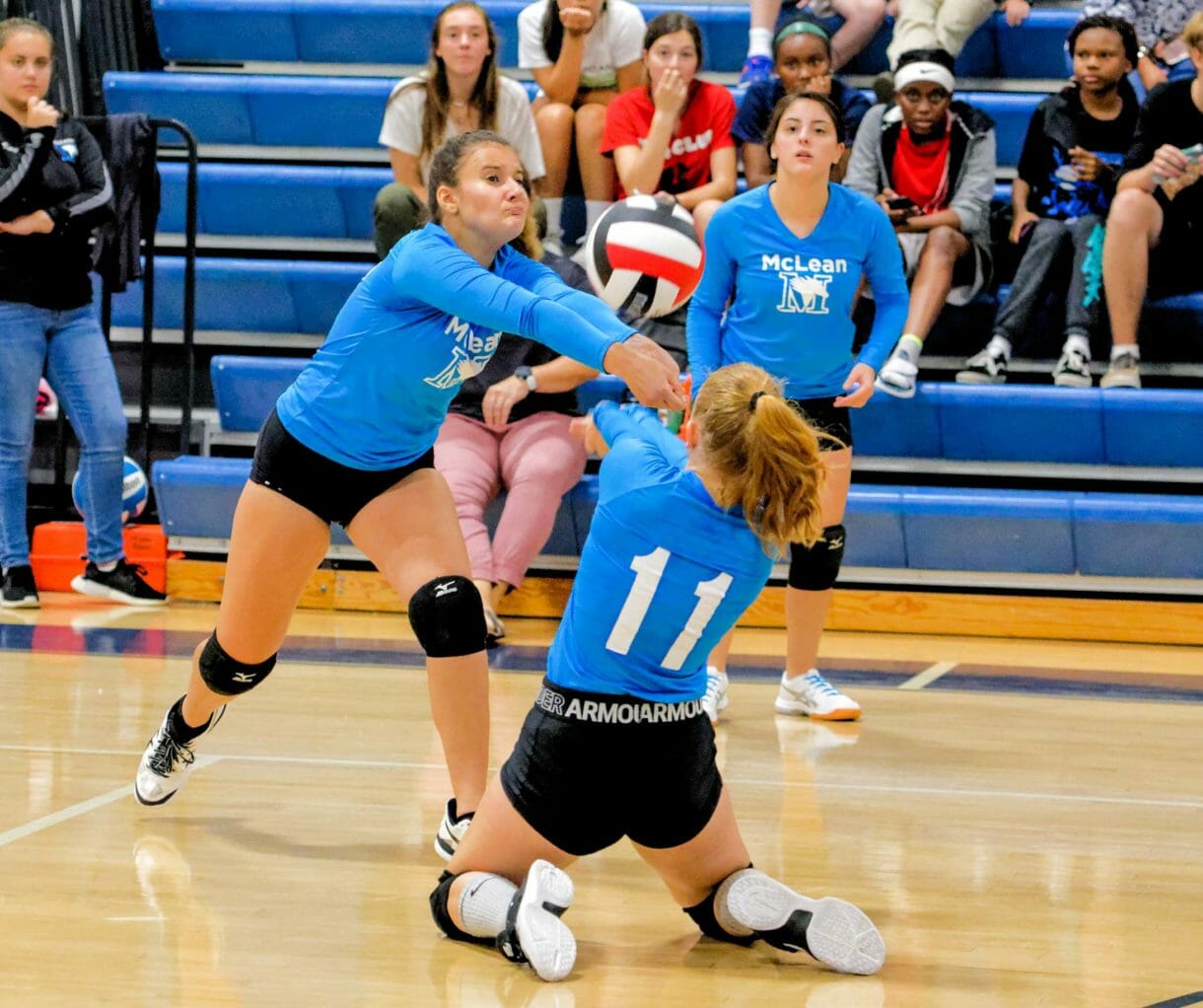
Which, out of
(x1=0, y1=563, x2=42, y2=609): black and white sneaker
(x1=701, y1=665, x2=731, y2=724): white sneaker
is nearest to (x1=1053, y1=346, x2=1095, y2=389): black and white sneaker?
(x1=701, y1=665, x2=731, y2=724): white sneaker

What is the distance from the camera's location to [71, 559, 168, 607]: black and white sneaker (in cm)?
625

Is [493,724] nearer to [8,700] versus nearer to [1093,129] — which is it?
[8,700]

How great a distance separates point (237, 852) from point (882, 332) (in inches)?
87.6

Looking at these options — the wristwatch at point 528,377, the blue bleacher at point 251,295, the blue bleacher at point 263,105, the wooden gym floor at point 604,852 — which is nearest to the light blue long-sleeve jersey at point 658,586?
the wooden gym floor at point 604,852

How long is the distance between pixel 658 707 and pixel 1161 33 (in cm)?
570

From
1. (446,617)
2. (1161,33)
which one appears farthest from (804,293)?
(1161,33)

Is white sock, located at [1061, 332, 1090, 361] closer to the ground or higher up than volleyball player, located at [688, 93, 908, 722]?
closer to the ground

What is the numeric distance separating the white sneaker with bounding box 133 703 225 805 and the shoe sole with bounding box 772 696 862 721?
183 centimetres

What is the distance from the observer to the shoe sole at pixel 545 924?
7.92 ft

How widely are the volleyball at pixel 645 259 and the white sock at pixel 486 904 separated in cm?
212

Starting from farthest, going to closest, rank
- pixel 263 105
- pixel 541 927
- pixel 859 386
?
pixel 263 105, pixel 859 386, pixel 541 927

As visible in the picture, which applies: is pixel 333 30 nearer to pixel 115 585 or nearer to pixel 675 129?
pixel 675 129

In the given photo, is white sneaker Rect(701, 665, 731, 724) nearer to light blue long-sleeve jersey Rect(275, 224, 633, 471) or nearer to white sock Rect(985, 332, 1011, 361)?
light blue long-sleeve jersey Rect(275, 224, 633, 471)

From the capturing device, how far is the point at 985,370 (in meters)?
6.55
